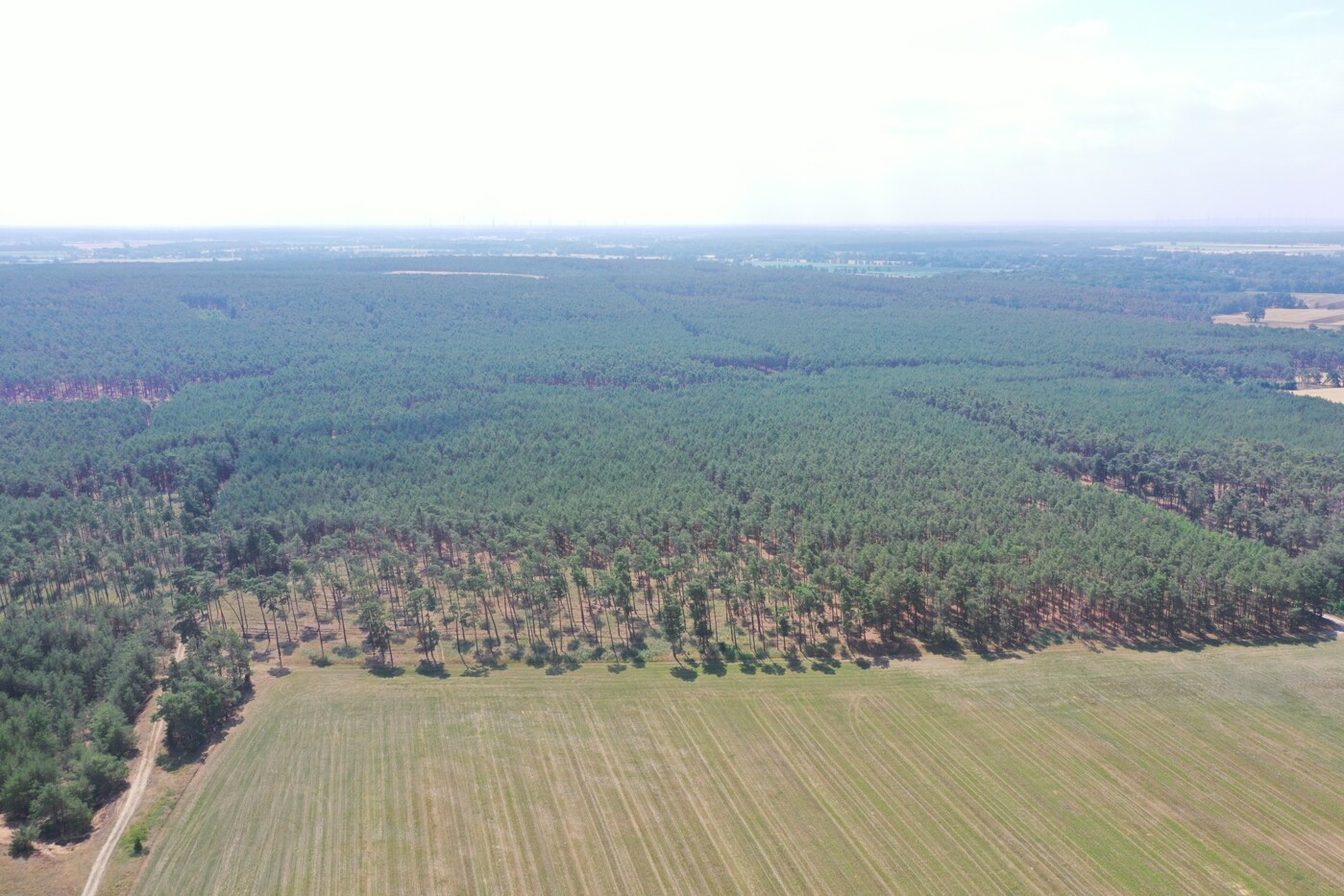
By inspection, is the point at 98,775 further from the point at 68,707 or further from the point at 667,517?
the point at 667,517

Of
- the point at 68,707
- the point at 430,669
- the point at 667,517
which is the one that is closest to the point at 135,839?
the point at 68,707

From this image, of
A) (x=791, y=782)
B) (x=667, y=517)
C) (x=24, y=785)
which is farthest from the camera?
(x=667, y=517)

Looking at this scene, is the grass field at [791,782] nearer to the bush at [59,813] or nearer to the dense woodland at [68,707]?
the bush at [59,813]

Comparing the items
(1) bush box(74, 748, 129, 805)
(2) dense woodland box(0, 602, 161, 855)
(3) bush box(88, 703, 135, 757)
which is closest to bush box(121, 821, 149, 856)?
(2) dense woodland box(0, 602, 161, 855)

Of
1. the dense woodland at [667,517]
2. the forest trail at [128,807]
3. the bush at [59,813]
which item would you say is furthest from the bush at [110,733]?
the bush at [59,813]

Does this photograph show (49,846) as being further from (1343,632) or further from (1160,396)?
(1160,396)

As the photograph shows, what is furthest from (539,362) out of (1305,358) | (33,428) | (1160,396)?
(1305,358)

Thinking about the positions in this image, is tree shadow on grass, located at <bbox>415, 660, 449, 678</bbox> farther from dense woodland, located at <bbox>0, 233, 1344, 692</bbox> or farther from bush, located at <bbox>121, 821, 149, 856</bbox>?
bush, located at <bbox>121, 821, 149, 856</bbox>
